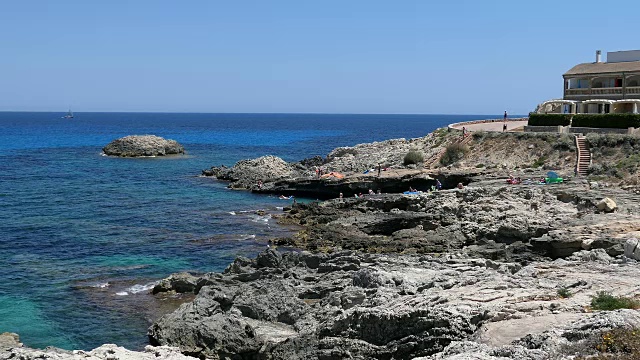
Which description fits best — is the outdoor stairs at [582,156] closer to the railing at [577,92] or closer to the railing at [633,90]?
the railing at [633,90]

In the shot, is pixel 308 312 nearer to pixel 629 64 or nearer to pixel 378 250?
pixel 378 250

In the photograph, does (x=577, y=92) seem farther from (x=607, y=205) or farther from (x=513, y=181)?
(x=607, y=205)

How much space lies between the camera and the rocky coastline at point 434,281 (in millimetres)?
17422

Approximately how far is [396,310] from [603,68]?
4864cm

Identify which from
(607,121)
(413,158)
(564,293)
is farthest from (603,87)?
(564,293)

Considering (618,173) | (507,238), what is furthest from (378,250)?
(618,173)

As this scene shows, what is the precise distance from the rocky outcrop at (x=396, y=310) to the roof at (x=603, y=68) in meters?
37.1

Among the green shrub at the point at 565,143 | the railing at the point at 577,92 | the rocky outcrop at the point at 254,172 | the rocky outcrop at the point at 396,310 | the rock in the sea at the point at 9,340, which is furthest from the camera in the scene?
the rocky outcrop at the point at 254,172

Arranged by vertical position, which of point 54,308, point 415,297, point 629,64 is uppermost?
point 629,64

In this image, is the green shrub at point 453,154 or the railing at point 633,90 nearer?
the railing at point 633,90

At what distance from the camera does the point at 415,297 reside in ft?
67.7

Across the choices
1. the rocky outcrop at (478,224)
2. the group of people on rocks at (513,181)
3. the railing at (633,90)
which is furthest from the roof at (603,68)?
the rocky outcrop at (478,224)

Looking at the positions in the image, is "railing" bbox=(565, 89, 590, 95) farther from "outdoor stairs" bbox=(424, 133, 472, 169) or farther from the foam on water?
the foam on water

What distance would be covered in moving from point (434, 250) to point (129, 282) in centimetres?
1524
